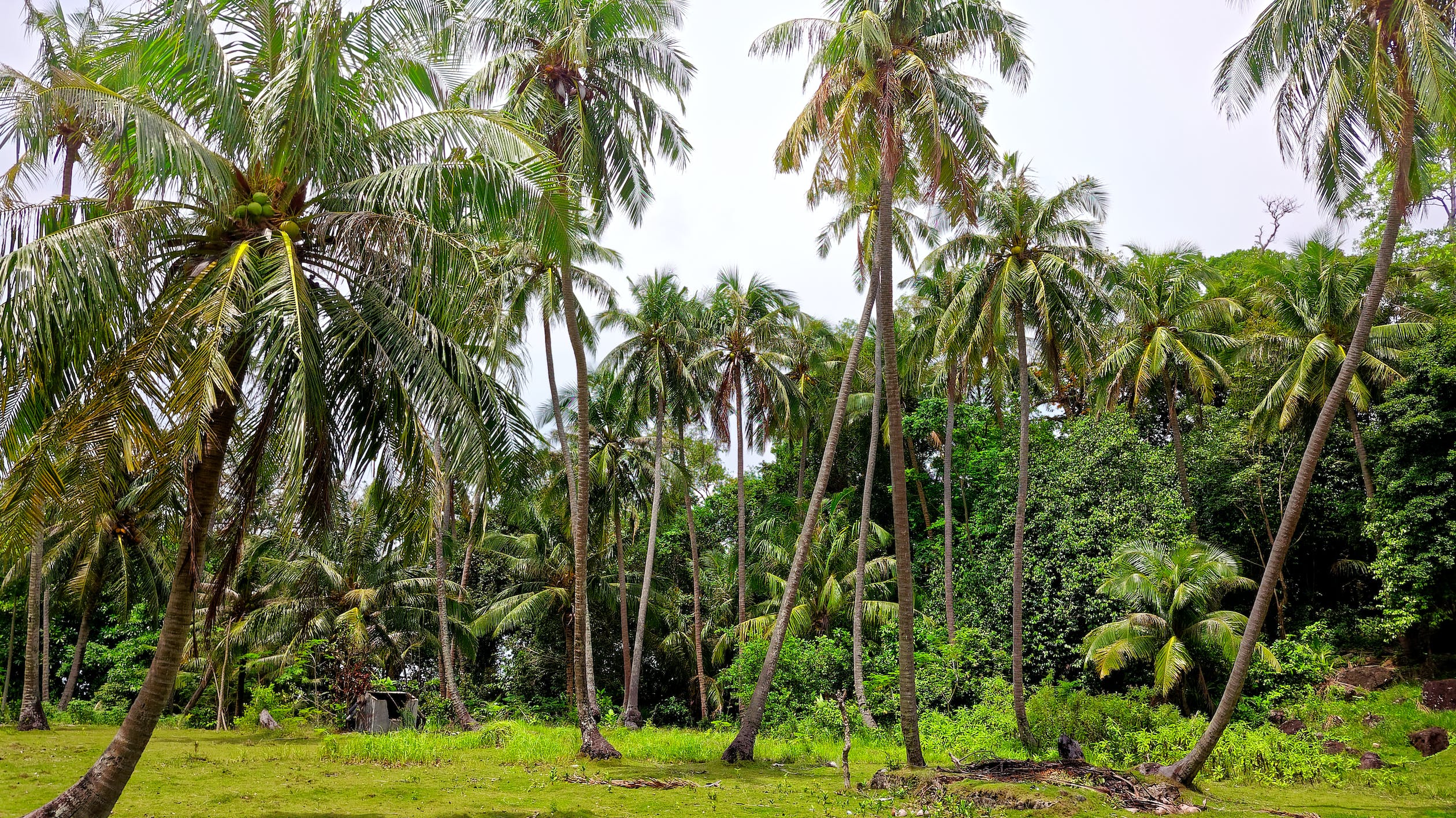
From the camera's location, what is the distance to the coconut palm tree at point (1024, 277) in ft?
61.1

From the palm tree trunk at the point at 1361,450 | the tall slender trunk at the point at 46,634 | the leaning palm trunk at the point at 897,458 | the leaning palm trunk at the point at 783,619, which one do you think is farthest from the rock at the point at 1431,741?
the tall slender trunk at the point at 46,634

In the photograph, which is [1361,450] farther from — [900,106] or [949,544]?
[900,106]

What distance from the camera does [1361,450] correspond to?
21.5 meters

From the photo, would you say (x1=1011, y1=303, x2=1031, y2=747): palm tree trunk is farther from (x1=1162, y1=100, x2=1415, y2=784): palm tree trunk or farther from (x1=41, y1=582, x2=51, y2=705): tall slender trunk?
(x1=41, y1=582, x2=51, y2=705): tall slender trunk

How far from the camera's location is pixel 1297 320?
22.4 metres

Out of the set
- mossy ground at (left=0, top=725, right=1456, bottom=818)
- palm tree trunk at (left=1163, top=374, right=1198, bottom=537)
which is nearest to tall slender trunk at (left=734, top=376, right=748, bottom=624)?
mossy ground at (left=0, top=725, right=1456, bottom=818)

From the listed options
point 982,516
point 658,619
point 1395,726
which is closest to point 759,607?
point 658,619

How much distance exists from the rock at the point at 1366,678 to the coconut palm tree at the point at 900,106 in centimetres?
1359

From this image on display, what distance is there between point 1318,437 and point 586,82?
13155mm

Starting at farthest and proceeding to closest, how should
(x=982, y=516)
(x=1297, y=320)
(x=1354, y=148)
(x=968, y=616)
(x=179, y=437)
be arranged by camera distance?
(x=982, y=516)
(x=968, y=616)
(x=1297, y=320)
(x=1354, y=148)
(x=179, y=437)

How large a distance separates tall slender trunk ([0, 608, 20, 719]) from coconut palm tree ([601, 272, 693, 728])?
674 inches

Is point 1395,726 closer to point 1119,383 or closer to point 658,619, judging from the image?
point 1119,383

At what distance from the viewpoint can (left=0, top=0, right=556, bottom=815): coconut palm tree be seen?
7246 millimetres

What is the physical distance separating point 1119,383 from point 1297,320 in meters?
4.69
